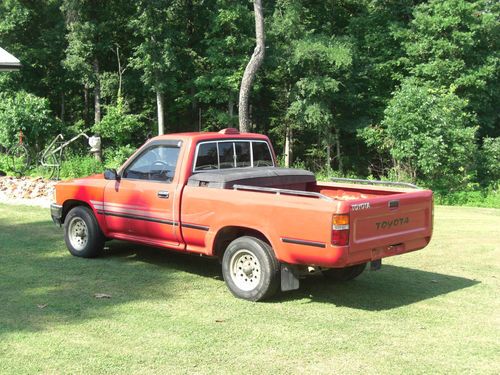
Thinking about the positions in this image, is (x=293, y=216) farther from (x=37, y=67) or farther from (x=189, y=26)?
(x=37, y=67)

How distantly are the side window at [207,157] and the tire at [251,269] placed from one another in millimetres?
1259

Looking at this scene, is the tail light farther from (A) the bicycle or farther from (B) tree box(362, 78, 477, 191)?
(B) tree box(362, 78, 477, 191)

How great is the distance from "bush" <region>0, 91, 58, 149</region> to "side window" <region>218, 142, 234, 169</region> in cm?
1462

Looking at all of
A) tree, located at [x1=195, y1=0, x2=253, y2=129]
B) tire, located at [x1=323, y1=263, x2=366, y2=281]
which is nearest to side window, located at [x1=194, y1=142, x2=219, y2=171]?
tire, located at [x1=323, y1=263, x2=366, y2=281]

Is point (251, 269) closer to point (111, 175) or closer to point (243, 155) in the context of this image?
point (243, 155)

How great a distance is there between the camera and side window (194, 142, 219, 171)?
25.5 ft

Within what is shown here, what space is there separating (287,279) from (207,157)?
2.07 metres

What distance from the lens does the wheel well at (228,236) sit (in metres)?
6.90

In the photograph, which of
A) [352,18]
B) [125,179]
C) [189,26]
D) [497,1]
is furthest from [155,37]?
[125,179]

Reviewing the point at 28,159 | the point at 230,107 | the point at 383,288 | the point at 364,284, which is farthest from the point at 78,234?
the point at 230,107

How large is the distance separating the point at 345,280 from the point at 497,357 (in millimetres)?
2844

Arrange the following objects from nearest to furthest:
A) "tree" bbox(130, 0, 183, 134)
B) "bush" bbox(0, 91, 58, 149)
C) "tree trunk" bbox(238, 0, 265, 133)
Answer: "bush" bbox(0, 91, 58, 149) → "tree trunk" bbox(238, 0, 265, 133) → "tree" bbox(130, 0, 183, 134)

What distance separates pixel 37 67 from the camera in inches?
1339

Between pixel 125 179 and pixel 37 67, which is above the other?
pixel 37 67
